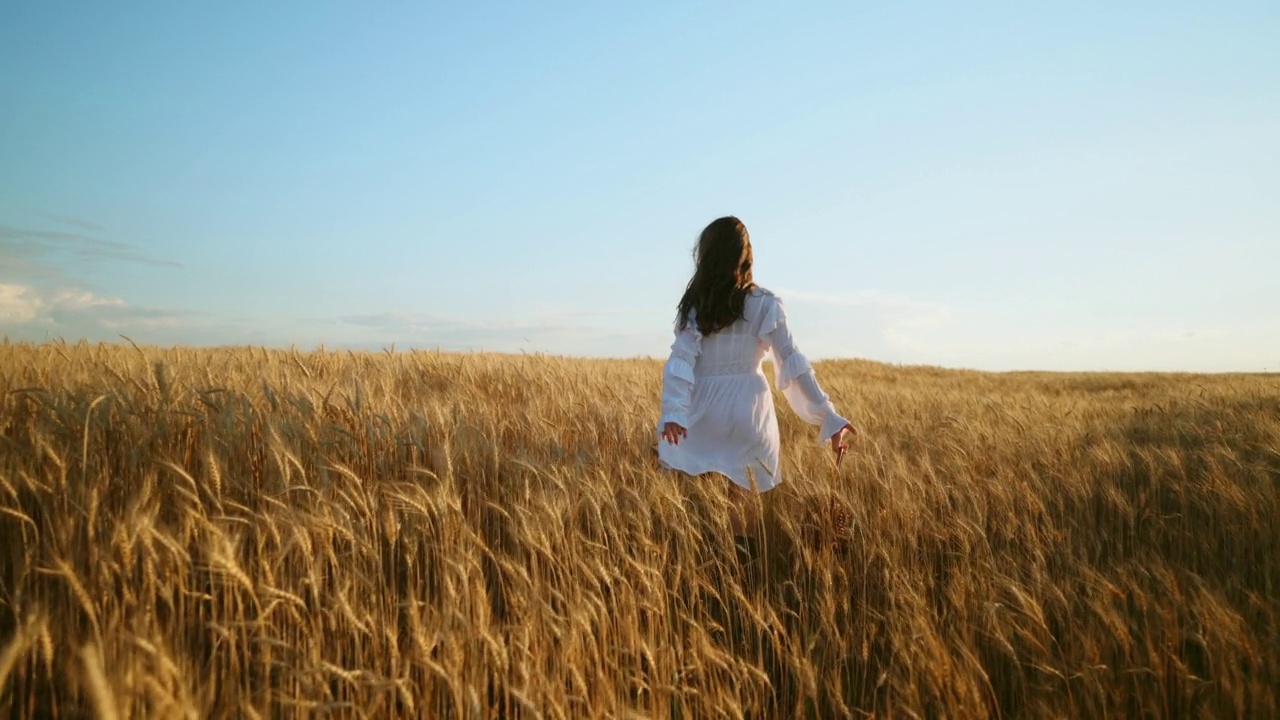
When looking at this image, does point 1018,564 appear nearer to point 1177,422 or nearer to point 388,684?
point 388,684

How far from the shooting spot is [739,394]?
3.25 metres

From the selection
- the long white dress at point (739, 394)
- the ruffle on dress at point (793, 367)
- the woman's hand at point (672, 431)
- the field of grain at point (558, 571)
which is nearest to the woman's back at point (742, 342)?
the long white dress at point (739, 394)

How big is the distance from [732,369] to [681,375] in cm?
33

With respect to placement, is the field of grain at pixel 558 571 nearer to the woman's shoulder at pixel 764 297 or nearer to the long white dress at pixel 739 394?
the long white dress at pixel 739 394

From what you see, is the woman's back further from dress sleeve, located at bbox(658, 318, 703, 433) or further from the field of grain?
the field of grain

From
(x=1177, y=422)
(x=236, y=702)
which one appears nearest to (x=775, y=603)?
(x=236, y=702)

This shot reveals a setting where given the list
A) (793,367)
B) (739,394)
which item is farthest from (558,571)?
(793,367)

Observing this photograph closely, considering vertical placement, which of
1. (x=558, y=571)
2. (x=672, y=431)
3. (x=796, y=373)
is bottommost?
(x=558, y=571)

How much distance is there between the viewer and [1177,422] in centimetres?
638

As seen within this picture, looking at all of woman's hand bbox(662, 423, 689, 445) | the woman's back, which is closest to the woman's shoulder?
the woman's back

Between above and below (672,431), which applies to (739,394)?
above

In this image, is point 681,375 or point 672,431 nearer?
point 672,431

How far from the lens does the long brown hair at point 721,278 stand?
3.24 m

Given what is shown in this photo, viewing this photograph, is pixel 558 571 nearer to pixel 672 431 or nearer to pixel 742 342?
pixel 672 431
